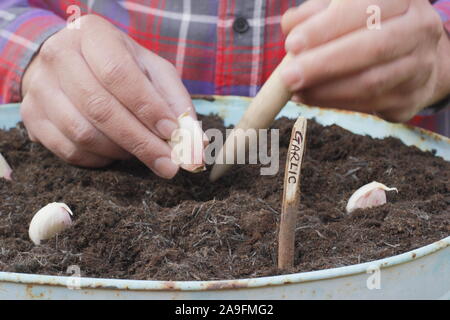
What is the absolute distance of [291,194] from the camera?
641 mm

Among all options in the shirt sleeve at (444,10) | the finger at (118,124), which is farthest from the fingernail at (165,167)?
the shirt sleeve at (444,10)

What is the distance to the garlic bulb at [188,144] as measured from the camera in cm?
88

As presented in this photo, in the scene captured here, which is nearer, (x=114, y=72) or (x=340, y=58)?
(x=340, y=58)

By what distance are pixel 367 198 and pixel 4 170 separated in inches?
20.8

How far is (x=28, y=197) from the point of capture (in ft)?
2.83

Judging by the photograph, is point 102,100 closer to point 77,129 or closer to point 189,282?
point 77,129

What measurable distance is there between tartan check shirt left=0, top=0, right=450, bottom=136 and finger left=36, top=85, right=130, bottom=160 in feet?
0.94

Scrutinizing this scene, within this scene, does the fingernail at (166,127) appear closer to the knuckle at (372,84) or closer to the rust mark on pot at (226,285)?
the knuckle at (372,84)

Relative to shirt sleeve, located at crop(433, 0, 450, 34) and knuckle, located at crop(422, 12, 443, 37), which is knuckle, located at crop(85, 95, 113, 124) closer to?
knuckle, located at crop(422, 12, 443, 37)

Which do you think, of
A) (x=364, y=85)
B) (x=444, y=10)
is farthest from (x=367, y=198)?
(x=444, y=10)

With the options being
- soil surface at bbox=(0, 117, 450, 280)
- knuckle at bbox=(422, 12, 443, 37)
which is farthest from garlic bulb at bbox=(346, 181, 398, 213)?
knuckle at bbox=(422, 12, 443, 37)

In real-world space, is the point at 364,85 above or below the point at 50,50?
below

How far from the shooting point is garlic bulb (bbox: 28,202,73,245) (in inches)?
28.8

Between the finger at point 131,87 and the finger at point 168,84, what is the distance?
0.12ft
